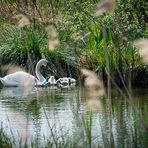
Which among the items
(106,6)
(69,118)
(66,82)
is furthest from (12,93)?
(106,6)

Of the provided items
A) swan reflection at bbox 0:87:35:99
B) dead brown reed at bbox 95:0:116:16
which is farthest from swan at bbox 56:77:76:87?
dead brown reed at bbox 95:0:116:16

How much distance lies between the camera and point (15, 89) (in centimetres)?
1656

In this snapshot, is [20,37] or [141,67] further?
[20,37]

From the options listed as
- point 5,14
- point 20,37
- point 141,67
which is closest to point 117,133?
point 141,67

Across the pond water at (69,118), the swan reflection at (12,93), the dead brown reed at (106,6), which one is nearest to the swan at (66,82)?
Result: the pond water at (69,118)

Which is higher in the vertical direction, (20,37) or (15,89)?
(20,37)

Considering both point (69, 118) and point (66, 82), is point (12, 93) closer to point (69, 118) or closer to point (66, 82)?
point (66, 82)

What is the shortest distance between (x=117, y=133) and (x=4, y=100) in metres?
5.18

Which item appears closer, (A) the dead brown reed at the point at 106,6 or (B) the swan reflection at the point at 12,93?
(A) the dead brown reed at the point at 106,6

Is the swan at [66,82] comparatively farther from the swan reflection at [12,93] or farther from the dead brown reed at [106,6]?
the dead brown reed at [106,6]

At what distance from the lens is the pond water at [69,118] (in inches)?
261

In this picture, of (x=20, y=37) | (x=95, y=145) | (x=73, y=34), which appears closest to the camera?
(x=95, y=145)

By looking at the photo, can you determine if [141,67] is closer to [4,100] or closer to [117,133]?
[4,100]

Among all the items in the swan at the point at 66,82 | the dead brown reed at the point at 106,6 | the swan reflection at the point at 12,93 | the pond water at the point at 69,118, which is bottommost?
the pond water at the point at 69,118
